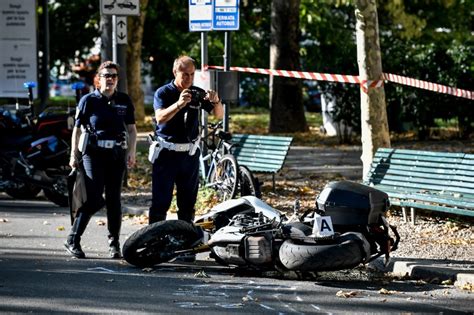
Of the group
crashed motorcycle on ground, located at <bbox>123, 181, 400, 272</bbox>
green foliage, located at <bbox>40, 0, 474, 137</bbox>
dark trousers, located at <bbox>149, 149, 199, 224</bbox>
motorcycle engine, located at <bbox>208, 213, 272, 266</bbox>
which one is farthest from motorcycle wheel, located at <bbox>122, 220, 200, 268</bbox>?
green foliage, located at <bbox>40, 0, 474, 137</bbox>

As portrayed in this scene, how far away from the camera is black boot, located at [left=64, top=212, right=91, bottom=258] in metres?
11.6

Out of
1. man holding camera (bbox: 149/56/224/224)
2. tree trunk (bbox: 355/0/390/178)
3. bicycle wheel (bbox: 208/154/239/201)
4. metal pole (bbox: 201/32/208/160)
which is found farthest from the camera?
metal pole (bbox: 201/32/208/160)

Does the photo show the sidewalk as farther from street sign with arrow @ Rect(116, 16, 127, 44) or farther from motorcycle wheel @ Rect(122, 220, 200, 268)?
street sign with arrow @ Rect(116, 16, 127, 44)

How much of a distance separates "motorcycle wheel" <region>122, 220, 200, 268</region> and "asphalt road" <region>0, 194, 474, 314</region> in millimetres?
132

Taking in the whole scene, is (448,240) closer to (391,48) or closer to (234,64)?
(391,48)

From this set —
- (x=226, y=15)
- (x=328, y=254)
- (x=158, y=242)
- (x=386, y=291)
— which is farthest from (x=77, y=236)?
(x=226, y=15)

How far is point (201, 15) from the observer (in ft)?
51.2

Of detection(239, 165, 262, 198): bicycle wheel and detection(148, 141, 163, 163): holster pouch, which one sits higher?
detection(148, 141, 163, 163): holster pouch

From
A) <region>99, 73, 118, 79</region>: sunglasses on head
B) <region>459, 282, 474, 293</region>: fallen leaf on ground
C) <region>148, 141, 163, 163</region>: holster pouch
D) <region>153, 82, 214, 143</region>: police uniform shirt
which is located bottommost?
<region>459, 282, 474, 293</region>: fallen leaf on ground

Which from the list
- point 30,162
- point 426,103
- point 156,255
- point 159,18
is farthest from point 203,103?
point 159,18

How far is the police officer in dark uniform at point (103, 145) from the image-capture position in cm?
1144

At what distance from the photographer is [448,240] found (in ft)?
40.3

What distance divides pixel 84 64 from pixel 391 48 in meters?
21.1

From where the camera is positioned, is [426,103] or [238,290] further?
[426,103]
